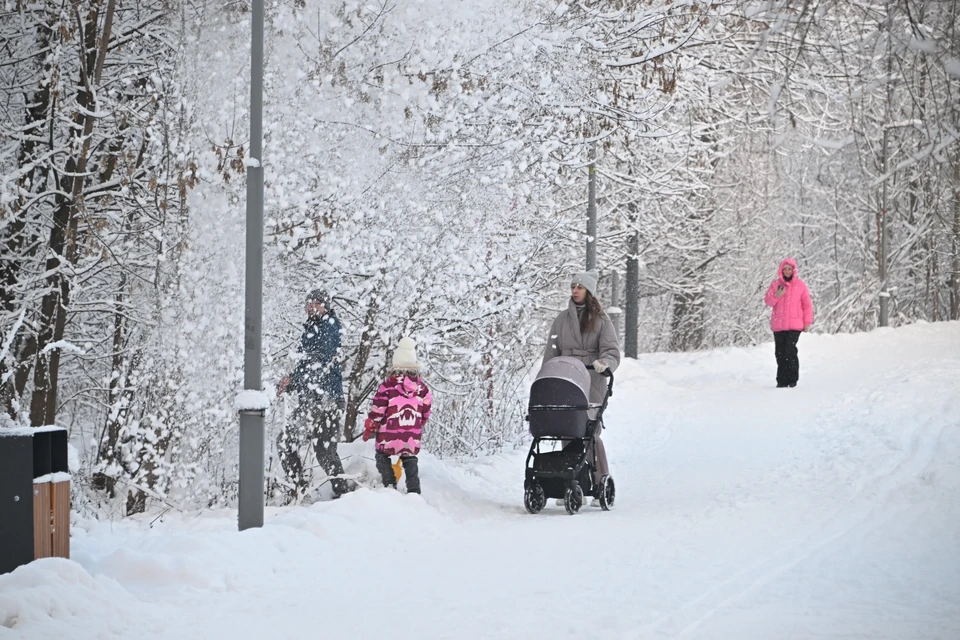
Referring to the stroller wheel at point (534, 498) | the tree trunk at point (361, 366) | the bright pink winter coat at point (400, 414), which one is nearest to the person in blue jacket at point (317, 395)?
the bright pink winter coat at point (400, 414)

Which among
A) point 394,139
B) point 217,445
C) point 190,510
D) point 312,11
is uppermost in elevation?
point 312,11

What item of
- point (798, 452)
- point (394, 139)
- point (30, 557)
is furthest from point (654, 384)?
point (30, 557)

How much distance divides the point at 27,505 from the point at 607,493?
5.18 meters

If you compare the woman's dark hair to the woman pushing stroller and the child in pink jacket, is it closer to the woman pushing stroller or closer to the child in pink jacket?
the woman pushing stroller

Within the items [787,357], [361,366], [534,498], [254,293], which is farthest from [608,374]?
[787,357]

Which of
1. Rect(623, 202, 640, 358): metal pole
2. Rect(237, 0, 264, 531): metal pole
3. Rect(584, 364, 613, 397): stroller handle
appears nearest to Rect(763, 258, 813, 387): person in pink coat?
Rect(623, 202, 640, 358): metal pole

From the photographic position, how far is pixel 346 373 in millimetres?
12547

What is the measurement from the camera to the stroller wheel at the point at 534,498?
9.44 meters

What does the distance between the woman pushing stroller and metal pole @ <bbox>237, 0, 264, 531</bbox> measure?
305 centimetres

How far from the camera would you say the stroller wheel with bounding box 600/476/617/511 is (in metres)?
9.54

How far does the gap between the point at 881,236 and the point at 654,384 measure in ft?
39.4

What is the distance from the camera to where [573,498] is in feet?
30.4

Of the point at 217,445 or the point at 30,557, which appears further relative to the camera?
the point at 217,445

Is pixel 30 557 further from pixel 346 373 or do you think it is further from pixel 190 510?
pixel 346 373
